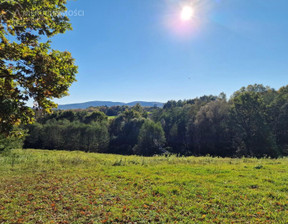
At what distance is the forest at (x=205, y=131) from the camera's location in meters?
41.1

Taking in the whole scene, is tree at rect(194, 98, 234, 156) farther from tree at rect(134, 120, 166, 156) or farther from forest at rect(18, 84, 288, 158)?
tree at rect(134, 120, 166, 156)

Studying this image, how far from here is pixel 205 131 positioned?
52219 millimetres

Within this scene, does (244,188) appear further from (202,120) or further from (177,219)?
(202,120)

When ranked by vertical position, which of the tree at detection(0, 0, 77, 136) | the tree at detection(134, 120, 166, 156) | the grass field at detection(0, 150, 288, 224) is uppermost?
the tree at detection(0, 0, 77, 136)

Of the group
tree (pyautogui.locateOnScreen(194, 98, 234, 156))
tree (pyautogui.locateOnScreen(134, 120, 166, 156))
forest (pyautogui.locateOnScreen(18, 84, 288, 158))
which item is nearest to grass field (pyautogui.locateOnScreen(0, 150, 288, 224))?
forest (pyautogui.locateOnScreen(18, 84, 288, 158))

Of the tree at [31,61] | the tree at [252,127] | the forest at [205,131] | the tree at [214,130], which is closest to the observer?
the tree at [31,61]

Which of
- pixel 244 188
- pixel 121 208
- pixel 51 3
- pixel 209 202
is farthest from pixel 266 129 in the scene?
pixel 51 3

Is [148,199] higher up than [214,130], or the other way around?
[214,130]

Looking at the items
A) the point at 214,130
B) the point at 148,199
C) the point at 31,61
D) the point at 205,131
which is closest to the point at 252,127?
the point at 214,130

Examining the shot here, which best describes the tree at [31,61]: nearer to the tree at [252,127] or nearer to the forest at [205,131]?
the forest at [205,131]

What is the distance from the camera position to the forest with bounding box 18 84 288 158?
4112cm

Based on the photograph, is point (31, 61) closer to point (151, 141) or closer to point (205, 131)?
point (205, 131)

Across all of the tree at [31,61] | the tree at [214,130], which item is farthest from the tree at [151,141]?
the tree at [31,61]

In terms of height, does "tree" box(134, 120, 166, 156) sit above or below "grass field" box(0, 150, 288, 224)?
below
